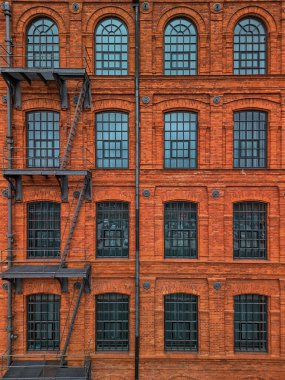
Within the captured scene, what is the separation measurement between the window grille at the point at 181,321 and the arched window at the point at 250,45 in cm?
956

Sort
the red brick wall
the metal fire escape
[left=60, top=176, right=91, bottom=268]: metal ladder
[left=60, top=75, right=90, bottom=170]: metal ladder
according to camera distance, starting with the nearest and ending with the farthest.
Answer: the metal fire escape
[left=60, top=75, right=90, bottom=170]: metal ladder
[left=60, top=176, right=91, bottom=268]: metal ladder
the red brick wall

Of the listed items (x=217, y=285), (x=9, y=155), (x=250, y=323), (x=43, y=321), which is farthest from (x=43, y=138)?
(x=250, y=323)

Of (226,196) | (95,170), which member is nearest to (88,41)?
(95,170)

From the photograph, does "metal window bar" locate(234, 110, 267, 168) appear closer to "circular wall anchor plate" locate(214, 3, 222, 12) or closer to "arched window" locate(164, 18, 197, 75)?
"arched window" locate(164, 18, 197, 75)

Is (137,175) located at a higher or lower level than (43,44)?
lower

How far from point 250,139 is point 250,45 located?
12.5 feet

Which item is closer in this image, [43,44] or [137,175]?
[137,175]

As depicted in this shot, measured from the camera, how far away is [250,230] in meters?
11.9

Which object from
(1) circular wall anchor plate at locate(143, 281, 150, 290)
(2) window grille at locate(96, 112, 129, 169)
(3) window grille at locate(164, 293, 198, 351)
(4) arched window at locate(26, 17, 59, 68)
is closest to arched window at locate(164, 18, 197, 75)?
(2) window grille at locate(96, 112, 129, 169)

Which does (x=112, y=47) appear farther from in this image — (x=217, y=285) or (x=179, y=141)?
(x=217, y=285)

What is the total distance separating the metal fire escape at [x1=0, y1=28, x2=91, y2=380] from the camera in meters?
10.8

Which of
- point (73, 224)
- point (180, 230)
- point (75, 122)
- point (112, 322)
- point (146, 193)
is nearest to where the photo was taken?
point (73, 224)

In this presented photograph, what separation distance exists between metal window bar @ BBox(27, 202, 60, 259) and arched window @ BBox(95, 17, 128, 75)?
19.3ft

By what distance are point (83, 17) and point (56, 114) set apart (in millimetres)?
3980
